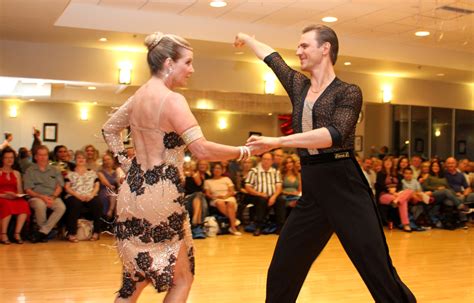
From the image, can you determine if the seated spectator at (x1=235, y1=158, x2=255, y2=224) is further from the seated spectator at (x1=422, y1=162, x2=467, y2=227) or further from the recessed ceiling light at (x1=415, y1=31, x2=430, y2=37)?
the recessed ceiling light at (x1=415, y1=31, x2=430, y2=37)

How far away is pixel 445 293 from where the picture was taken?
4422mm

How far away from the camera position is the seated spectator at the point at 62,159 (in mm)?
7598

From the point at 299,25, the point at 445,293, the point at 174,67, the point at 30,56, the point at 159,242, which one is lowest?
the point at 445,293

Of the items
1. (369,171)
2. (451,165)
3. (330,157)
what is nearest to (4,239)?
(330,157)

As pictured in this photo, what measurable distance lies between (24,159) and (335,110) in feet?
20.5

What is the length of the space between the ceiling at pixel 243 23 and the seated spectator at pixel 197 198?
1828 mm

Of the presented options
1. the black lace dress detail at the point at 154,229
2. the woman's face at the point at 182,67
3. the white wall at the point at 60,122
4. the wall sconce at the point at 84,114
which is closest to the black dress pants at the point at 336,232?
the black lace dress detail at the point at 154,229

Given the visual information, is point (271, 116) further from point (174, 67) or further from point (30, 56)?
point (174, 67)

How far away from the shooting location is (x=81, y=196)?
22.8 ft

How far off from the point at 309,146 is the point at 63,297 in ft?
8.43

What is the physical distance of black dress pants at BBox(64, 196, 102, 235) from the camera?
6824 millimetres

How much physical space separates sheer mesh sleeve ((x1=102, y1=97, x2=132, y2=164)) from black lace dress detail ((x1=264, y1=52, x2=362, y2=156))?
0.79 meters

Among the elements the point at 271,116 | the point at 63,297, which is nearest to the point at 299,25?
the point at 271,116

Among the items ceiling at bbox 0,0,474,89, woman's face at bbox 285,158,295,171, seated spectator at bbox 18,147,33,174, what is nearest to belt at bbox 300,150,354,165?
ceiling at bbox 0,0,474,89
